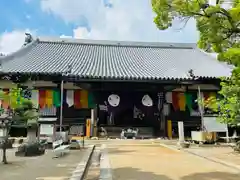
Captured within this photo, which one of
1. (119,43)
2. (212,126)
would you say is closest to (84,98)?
(212,126)

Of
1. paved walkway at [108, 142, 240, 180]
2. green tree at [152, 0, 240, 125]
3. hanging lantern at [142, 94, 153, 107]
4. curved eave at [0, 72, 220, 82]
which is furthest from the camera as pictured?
hanging lantern at [142, 94, 153, 107]

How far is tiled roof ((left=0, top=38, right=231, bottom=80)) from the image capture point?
1955 cm

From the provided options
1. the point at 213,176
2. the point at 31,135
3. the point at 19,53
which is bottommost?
the point at 213,176

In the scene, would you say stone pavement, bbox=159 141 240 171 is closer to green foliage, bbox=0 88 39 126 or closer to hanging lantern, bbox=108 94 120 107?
green foliage, bbox=0 88 39 126

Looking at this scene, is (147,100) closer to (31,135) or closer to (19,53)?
(19,53)

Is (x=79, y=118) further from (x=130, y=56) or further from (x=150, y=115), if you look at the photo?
(x=130, y=56)

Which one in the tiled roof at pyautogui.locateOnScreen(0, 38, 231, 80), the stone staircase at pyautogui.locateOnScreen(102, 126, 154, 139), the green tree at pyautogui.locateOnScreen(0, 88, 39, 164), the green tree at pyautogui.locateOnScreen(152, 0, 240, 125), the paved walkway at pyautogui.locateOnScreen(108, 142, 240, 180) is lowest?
the paved walkway at pyautogui.locateOnScreen(108, 142, 240, 180)

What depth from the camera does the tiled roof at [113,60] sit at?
19547mm

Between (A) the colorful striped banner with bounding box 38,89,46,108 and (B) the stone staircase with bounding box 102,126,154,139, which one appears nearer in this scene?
(A) the colorful striped banner with bounding box 38,89,46,108

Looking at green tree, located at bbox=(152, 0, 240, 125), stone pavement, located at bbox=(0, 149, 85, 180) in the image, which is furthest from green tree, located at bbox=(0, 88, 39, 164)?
green tree, located at bbox=(152, 0, 240, 125)

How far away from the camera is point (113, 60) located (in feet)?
77.5

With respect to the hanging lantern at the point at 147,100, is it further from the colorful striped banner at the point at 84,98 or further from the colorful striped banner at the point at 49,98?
the colorful striped banner at the point at 49,98

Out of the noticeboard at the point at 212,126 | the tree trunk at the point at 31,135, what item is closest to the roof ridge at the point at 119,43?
the noticeboard at the point at 212,126

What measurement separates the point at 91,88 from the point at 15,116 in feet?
34.9
